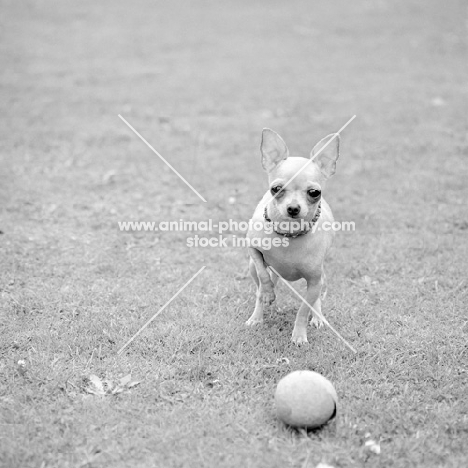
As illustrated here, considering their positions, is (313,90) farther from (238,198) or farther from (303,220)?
(303,220)

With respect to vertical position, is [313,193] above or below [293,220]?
above

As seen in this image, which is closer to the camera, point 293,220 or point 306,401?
point 306,401

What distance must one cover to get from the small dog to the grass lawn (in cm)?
57

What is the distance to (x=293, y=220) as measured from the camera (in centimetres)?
432

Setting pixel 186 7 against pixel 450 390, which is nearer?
pixel 450 390

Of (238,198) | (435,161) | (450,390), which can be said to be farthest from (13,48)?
(450,390)

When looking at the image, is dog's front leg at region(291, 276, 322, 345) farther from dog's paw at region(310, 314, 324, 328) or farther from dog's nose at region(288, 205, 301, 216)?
dog's nose at region(288, 205, 301, 216)

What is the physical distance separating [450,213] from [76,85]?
9.12 metres

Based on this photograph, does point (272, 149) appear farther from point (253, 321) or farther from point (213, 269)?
point (213, 269)

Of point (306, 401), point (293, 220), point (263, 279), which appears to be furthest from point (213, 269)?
point (306, 401)

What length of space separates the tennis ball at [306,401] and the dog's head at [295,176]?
120 cm

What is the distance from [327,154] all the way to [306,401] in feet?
6.17

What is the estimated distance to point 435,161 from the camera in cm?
876

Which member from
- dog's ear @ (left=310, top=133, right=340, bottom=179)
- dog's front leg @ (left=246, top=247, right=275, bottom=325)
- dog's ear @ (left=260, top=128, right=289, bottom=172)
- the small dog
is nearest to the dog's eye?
the small dog
